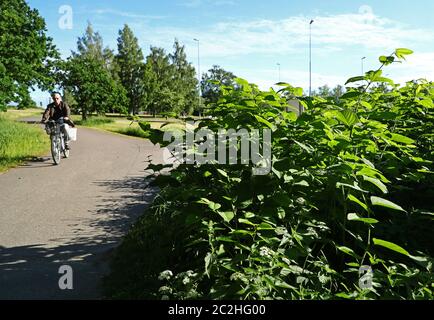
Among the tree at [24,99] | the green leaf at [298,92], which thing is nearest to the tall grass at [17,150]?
the tree at [24,99]

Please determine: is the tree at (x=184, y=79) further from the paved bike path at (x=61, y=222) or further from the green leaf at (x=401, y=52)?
the green leaf at (x=401, y=52)

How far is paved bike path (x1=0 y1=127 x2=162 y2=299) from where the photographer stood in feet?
14.1

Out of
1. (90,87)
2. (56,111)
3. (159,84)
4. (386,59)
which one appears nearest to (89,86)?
(90,87)

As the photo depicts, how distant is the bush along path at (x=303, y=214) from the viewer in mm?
2650

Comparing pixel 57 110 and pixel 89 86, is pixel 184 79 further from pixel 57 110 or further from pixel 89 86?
pixel 57 110

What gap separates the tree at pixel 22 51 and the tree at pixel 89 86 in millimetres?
16617

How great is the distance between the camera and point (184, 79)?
269ft

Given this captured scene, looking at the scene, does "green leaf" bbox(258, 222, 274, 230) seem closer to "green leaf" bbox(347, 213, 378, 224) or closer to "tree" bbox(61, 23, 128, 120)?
"green leaf" bbox(347, 213, 378, 224)

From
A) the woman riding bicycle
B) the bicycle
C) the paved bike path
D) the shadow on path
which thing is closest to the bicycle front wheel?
the bicycle

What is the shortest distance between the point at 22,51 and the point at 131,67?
47605 millimetres

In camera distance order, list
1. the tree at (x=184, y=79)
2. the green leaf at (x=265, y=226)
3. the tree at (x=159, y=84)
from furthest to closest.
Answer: the tree at (x=184, y=79) → the tree at (x=159, y=84) → the green leaf at (x=265, y=226)

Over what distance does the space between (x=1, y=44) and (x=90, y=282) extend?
2127cm

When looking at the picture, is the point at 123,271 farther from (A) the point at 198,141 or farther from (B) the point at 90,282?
(A) the point at 198,141
